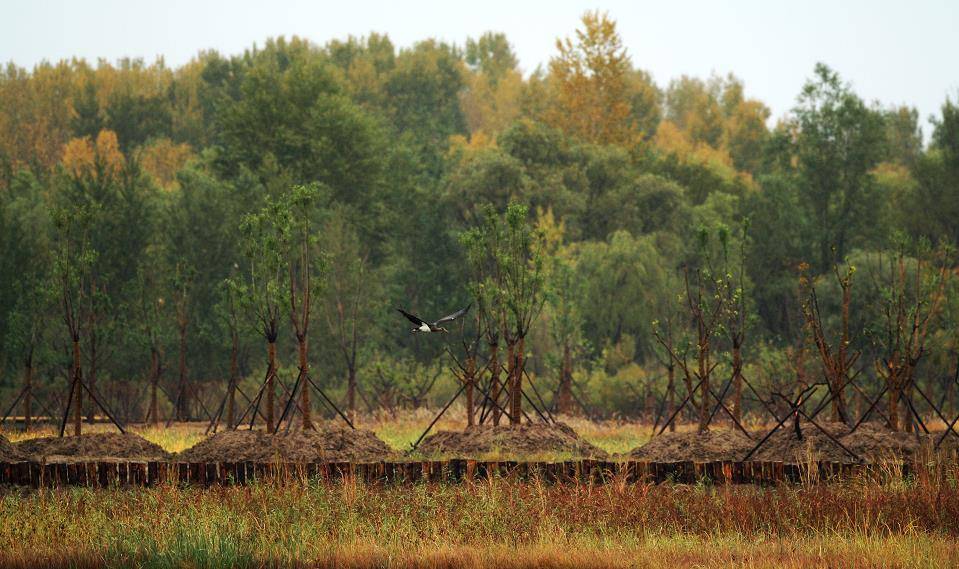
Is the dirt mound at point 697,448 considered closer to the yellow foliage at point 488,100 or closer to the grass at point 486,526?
the grass at point 486,526

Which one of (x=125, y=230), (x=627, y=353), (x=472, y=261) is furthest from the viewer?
(x=627, y=353)

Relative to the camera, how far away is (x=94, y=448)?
1864cm

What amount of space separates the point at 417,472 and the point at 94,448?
556 cm

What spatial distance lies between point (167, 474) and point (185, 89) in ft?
193

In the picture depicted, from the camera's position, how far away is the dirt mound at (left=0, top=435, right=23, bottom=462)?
17.7 meters

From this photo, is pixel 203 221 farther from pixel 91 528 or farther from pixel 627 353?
pixel 91 528

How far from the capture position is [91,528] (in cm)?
1210

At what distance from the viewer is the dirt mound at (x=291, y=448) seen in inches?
706

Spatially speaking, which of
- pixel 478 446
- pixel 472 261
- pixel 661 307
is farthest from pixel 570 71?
pixel 478 446

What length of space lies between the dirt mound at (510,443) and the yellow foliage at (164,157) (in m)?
44.2

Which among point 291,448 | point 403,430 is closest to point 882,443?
point 291,448

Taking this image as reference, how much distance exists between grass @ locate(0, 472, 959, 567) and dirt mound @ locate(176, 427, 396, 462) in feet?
9.95

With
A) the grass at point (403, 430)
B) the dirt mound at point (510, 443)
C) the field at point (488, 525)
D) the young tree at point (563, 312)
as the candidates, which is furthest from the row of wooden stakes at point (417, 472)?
the young tree at point (563, 312)

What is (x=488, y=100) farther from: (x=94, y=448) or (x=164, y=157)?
(x=94, y=448)
